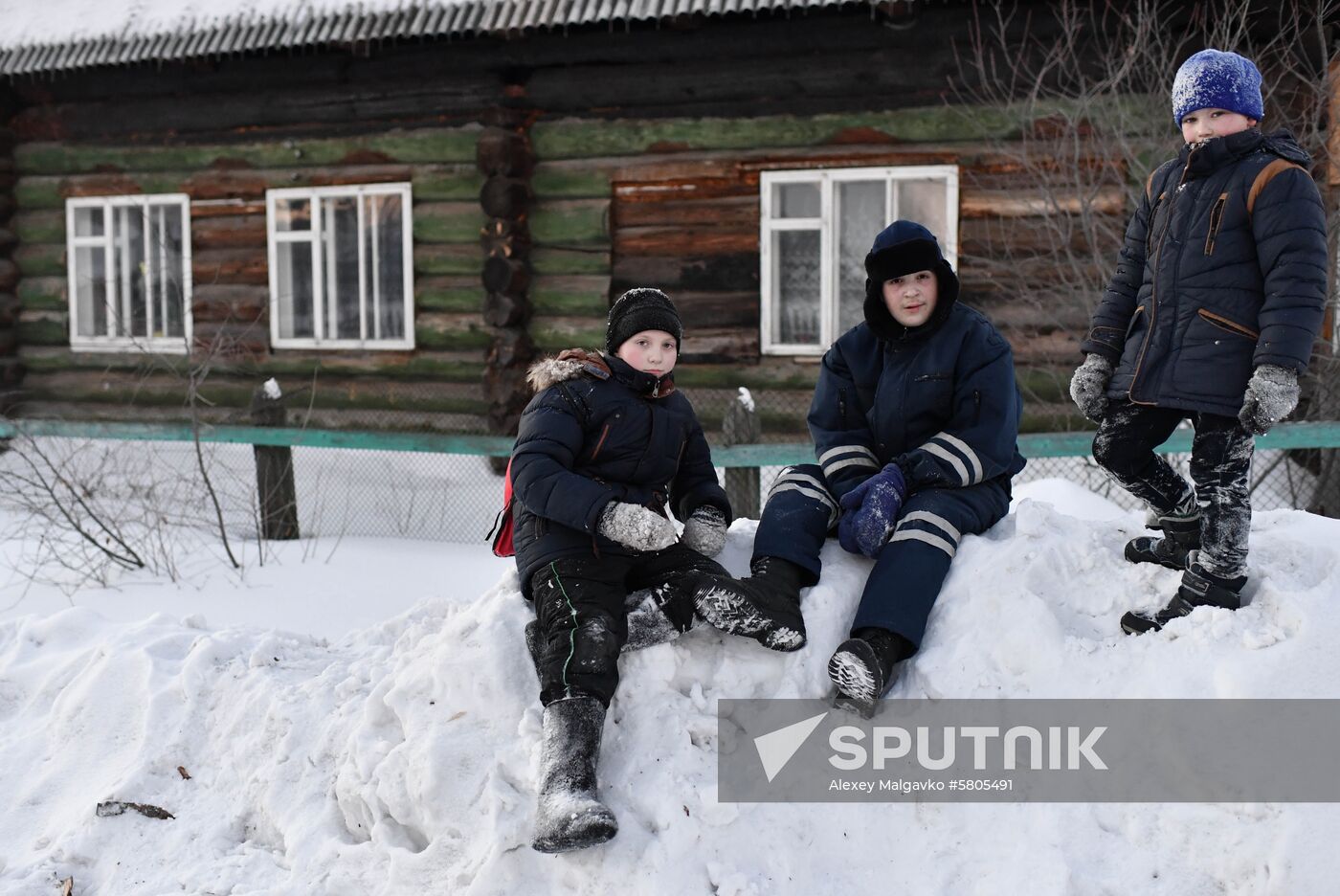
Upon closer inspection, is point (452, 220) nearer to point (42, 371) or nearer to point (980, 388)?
point (42, 371)

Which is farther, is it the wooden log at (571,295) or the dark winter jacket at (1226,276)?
the wooden log at (571,295)

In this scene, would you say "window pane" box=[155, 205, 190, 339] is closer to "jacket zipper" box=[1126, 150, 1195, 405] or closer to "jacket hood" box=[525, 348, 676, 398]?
"jacket hood" box=[525, 348, 676, 398]

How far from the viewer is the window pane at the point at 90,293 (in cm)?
979

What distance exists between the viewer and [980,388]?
126 inches

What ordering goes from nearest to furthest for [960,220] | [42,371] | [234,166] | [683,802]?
[683,802]
[960,220]
[234,166]
[42,371]

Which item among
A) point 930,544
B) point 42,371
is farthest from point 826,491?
point 42,371

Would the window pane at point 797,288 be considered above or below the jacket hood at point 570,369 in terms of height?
above

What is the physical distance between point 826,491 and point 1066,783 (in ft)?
3.38

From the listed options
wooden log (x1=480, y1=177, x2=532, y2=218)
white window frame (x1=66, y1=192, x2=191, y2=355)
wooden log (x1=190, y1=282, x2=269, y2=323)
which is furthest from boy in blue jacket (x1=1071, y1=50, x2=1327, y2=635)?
white window frame (x1=66, y1=192, x2=191, y2=355)

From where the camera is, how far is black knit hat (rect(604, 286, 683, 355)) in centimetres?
318

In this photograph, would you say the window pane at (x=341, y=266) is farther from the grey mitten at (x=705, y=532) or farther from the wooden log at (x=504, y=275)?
the grey mitten at (x=705, y=532)

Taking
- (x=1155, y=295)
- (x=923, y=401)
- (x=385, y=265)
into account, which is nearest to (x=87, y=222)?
(x=385, y=265)

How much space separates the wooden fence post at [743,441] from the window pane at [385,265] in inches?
148

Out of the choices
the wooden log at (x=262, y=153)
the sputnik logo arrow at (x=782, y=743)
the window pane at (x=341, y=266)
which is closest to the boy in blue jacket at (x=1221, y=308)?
the sputnik logo arrow at (x=782, y=743)
